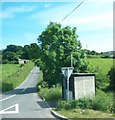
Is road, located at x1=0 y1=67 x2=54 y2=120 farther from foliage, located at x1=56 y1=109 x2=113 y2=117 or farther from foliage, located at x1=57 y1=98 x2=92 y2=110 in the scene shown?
foliage, located at x1=56 y1=109 x2=113 y2=117

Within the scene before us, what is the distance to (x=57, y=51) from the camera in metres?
44.4

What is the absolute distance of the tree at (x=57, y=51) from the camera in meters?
43.4

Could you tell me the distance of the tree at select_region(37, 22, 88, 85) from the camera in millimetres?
43438

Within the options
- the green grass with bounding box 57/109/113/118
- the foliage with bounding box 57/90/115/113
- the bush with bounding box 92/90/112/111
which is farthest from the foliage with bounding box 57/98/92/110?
the green grass with bounding box 57/109/113/118

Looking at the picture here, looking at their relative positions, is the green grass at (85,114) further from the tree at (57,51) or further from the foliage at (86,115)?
the tree at (57,51)

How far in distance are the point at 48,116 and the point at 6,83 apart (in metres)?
33.7

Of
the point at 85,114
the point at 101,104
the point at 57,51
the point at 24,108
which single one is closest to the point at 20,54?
the point at 57,51

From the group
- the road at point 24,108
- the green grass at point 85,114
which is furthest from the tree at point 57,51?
the green grass at point 85,114

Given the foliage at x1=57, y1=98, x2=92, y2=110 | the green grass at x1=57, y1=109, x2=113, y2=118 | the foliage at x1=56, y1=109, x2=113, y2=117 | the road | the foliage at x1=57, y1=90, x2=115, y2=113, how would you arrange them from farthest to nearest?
the foliage at x1=57, y1=98, x2=92, y2=110 → the foliage at x1=57, y1=90, x2=115, y2=113 → the road → the green grass at x1=57, y1=109, x2=113, y2=118 → the foliage at x1=56, y1=109, x2=113, y2=117

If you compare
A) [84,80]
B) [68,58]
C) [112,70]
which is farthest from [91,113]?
[68,58]

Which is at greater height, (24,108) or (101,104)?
(101,104)

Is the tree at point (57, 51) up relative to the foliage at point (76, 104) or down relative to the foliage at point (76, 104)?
up

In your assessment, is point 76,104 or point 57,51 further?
point 57,51

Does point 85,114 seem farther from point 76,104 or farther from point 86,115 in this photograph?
point 76,104
